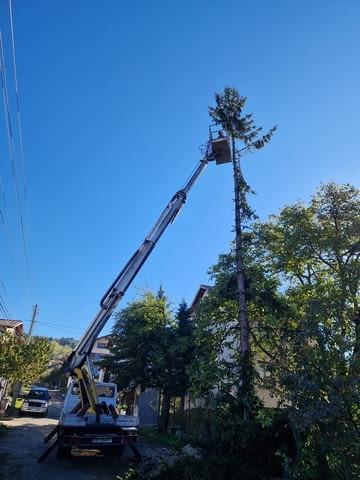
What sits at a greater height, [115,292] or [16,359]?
[115,292]

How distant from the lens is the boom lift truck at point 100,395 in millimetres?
8891

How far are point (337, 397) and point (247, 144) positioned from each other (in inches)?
479

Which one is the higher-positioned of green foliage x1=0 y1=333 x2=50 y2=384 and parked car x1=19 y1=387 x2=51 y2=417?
green foliage x1=0 y1=333 x2=50 y2=384

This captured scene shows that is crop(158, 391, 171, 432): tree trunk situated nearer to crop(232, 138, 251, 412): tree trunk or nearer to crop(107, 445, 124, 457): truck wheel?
crop(107, 445, 124, 457): truck wheel

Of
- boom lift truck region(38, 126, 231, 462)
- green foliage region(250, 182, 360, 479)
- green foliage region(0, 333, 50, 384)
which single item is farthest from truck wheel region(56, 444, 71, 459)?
green foliage region(0, 333, 50, 384)

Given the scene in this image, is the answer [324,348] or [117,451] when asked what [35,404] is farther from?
[324,348]

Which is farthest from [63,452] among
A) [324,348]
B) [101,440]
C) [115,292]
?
[324,348]

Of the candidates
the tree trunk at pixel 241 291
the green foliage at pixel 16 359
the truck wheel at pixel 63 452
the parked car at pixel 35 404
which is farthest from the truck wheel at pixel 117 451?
the parked car at pixel 35 404

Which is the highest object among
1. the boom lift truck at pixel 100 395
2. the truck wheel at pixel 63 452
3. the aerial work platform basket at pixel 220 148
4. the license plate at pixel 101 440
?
the aerial work platform basket at pixel 220 148

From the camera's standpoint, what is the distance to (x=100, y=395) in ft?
41.8

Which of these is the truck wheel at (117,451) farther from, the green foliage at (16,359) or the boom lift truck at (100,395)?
the green foliage at (16,359)

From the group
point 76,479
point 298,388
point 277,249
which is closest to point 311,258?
point 277,249

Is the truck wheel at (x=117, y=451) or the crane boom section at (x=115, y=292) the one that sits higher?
the crane boom section at (x=115, y=292)

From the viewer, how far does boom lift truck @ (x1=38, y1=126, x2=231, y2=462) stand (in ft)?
29.2
